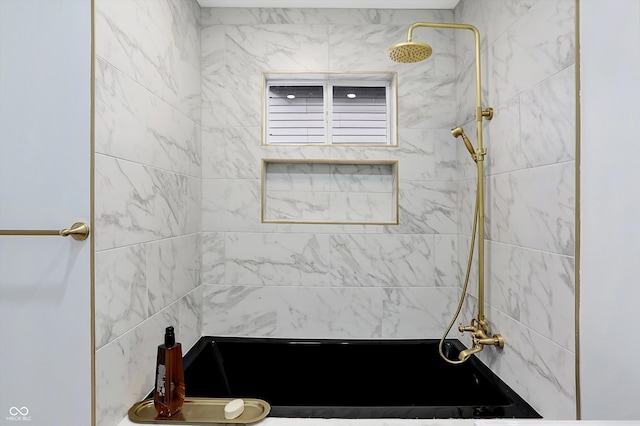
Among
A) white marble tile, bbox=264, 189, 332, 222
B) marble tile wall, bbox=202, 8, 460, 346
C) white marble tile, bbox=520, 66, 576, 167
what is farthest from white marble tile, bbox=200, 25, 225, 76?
white marble tile, bbox=520, 66, 576, 167

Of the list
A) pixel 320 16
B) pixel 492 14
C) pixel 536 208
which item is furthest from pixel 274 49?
pixel 536 208

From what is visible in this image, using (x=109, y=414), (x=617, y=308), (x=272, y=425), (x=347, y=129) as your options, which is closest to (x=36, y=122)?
(x=109, y=414)

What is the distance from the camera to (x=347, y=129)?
87.3 inches

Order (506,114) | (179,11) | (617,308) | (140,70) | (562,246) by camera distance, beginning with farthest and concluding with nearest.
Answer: (179,11)
(506,114)
(140,70)
(562,246)
(617,308)

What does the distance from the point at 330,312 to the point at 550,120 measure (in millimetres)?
1432

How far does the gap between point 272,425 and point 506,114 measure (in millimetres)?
1509

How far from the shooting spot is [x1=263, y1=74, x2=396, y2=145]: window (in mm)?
2203

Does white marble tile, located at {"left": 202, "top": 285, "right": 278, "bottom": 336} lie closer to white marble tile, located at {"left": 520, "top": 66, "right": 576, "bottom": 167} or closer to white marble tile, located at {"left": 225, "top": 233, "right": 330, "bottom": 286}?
white marble tile, located at {"left": 225, "top": 233, "right": 330, "bottom": 286}

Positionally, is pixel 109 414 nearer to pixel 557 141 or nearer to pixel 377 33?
pixel 557 141

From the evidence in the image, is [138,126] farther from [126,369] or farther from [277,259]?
[277,259]

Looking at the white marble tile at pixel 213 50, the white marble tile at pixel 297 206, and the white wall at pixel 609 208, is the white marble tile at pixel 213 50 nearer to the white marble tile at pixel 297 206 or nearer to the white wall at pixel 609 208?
the white marble tile at pixel 297 206

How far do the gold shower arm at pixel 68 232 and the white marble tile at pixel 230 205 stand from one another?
1.03 metres

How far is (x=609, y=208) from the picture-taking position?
3.21 feet

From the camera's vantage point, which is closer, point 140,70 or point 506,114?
point 140,70
